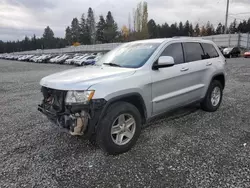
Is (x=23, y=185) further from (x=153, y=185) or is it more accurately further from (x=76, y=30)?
(x=76, y=30)

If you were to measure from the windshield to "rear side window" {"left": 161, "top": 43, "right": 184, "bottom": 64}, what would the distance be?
23 centimetres

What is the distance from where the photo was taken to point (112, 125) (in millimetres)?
3137

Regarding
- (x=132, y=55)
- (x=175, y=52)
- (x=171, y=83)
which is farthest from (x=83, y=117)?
(x=175, y=52)

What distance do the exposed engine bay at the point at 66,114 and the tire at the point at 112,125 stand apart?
0.25m

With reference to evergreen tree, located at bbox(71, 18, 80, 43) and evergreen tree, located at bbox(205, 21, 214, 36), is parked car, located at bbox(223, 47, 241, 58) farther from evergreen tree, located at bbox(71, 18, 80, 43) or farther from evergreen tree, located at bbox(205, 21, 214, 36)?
evergreen tree, located at bbox(71, 18, 80, 43)

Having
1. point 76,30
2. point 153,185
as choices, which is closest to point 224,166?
point 153,185

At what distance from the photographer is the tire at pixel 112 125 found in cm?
305

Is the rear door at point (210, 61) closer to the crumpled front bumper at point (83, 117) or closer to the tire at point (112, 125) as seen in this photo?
the tire at point (112, 125)

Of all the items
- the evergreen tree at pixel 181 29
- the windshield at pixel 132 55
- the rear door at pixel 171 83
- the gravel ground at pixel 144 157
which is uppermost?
the evergreen tree at pixel 181 29

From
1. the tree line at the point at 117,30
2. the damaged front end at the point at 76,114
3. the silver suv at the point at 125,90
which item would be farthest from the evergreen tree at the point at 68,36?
the damaged front end at the point at 76,114

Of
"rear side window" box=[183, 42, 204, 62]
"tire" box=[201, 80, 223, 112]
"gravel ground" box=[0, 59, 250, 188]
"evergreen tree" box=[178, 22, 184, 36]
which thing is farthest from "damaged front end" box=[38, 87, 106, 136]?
"evergreen tree" box=[178, 22, 184, 36]

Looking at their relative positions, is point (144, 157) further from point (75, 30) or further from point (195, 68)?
point (75, 30)

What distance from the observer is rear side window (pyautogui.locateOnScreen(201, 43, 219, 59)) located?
16.5 feet

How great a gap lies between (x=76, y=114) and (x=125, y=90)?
31.4 inches
